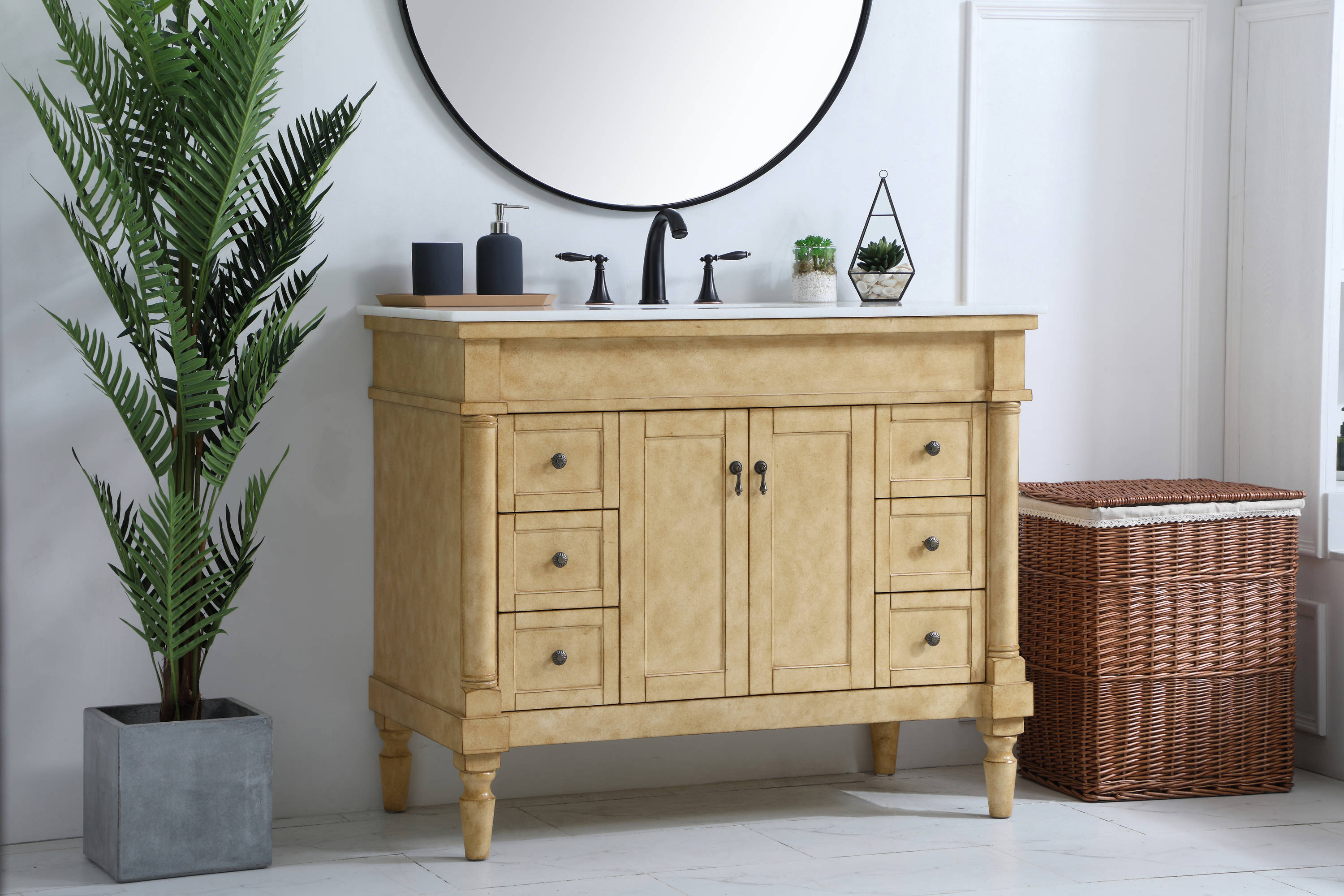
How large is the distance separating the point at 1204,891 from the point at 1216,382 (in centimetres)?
133

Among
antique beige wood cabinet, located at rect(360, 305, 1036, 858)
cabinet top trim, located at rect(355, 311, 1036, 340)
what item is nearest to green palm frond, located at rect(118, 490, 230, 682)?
antique beige wood cabinet, located at rect(360, 305, 1036, 858)

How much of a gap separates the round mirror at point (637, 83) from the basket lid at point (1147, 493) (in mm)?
869

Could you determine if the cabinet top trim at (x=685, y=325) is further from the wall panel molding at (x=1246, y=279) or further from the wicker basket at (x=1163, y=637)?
the wall panel molding at (x=1246, y=279)

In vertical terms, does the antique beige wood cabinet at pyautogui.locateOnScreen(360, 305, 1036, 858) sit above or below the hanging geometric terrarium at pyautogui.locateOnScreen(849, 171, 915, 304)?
below

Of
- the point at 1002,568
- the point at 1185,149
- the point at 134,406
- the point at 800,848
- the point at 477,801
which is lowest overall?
the point at 800,848

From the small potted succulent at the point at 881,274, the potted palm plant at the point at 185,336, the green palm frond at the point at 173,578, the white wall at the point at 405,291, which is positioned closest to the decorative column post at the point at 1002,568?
the small potted succulent at the point at 881,274

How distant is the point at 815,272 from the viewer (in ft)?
10.1

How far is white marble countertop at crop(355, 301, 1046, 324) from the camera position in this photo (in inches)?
99.7

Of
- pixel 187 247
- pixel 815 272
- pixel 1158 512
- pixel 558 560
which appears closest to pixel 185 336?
pixel 187 247

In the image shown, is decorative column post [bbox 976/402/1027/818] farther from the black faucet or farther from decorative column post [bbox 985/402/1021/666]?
the black faucet

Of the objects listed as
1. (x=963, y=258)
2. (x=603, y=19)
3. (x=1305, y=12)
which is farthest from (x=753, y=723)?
(x=1305, y=12)

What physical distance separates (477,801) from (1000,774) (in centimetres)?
97

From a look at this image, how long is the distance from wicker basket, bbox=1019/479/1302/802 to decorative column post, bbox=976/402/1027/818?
241mm

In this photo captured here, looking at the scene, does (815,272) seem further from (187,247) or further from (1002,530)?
(187,247)
